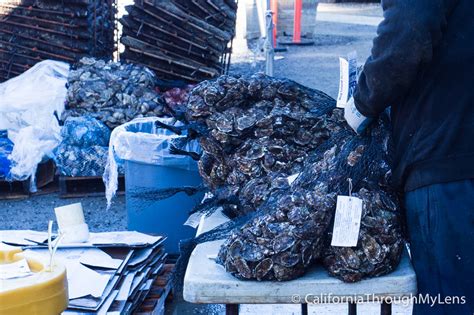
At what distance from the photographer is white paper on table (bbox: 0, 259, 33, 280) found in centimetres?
258

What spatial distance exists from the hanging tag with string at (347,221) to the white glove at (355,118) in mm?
336

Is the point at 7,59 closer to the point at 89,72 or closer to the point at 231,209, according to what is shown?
the point at 89,72

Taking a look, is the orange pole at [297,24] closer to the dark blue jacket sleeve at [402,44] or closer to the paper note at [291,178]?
the paper note at [291,178]

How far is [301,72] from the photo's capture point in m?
11.0

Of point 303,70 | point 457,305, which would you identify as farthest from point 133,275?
point 303,70

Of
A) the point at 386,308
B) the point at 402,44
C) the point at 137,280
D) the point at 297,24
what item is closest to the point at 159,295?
the point at 137,280

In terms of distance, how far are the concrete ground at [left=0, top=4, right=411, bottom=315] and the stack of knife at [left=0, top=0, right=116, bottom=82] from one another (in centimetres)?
175

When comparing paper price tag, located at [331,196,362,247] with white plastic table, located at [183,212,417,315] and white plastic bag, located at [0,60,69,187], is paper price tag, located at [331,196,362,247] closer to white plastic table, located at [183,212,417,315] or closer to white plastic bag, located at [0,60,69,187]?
white plastic table, located at [183,212,417,315]

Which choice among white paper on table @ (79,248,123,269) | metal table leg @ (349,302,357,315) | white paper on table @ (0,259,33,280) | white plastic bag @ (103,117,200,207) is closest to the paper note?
metal table leg @ (349,302,357,315)

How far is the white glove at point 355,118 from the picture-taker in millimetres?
2705

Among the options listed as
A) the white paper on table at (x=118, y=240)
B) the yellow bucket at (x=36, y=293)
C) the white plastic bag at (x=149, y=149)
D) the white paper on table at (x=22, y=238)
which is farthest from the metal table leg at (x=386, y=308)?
the white paper on table at (x=22, y=238)

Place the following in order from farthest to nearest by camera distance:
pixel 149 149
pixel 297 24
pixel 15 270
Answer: pixel 297 24 < pixel 149 149 < pixel 15 270

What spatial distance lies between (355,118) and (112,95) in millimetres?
4234

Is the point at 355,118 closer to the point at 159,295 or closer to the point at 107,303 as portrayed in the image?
the point at 107,303
